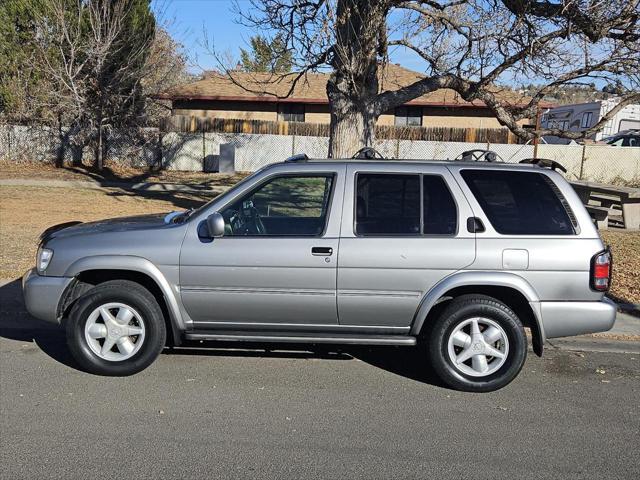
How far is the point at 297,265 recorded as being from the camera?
458 centimetres

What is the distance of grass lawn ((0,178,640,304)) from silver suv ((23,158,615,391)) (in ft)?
11.2

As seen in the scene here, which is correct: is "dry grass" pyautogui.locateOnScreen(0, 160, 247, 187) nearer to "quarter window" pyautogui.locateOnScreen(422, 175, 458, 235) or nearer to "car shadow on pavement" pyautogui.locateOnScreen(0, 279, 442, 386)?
"car shadow on pavement" pyautogui.locateOnScreen(0, 279, 442, 386)

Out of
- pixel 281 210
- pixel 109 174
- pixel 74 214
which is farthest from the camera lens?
pixel 109 174

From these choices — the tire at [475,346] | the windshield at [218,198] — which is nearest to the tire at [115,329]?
the windshield at [218,198]

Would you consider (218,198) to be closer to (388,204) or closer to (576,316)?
(388,204)

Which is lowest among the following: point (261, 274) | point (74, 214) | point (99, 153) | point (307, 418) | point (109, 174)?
point (307, 418)

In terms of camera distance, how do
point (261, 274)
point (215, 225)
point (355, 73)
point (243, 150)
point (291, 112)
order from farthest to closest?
point (291, 112) < point (243, 150) < point (355, 73) < point (261, 274) < point (215, 225)

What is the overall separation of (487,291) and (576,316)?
67cm

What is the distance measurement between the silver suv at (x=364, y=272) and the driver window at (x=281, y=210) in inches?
0.7

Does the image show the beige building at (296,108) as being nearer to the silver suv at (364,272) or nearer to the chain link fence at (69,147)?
the chain link fence at (69,147)

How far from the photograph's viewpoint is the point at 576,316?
180 inches

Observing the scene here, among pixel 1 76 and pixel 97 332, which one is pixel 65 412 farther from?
pixel 1 76

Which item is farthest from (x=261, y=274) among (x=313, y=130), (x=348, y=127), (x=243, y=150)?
(x=313, y=130)

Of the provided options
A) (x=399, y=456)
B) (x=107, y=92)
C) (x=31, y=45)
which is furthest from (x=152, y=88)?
(x=399, y=456)
